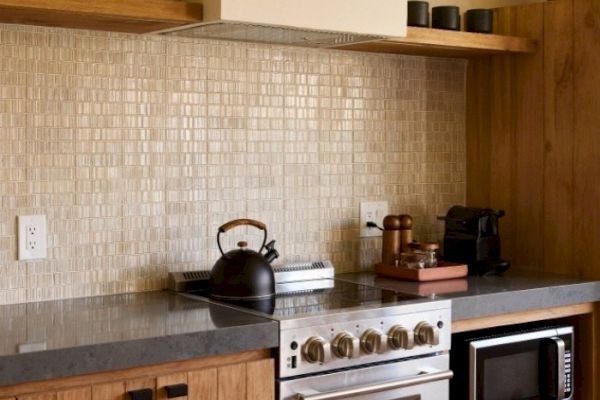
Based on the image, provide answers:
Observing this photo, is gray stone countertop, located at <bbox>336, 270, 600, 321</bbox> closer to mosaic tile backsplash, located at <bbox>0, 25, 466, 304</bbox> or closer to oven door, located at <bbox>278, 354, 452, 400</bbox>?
oven door, located at <bbox>278, 354, 452, 400</bbox>

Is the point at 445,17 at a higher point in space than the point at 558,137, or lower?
higher

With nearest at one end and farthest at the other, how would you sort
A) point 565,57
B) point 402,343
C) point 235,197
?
point 402,343 < point 235,197 < point 565,57

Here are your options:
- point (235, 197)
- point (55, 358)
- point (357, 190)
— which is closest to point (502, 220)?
point (357, 190)

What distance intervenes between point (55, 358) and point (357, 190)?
5.05 feet

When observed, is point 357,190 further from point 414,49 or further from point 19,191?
point 19,191

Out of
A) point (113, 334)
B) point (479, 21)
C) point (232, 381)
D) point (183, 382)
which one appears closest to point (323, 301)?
point (232, 381)

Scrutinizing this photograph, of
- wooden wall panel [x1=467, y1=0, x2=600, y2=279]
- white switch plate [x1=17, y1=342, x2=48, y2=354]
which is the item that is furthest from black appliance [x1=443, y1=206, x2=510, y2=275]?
white switch plate [x1=17, y1=342, x2=48, y2=354]

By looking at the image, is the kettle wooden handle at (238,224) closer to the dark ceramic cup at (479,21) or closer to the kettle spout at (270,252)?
the kettle spout at (270,252)

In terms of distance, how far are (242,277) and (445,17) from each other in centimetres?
116

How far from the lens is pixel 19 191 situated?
271 cm

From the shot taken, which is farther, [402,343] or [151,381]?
[402,343]

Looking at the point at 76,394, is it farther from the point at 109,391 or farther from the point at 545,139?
the point at 545,139

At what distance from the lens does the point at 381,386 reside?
259 cm

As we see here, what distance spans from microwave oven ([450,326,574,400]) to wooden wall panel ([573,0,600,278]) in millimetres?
310
